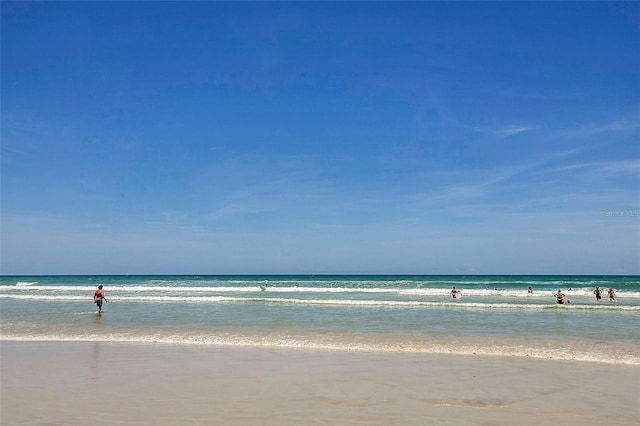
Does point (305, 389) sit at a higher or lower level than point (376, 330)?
higher

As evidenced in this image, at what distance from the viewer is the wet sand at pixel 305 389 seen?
661 cm

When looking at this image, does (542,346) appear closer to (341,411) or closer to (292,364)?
(292,364)

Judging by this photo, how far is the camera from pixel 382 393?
7844mm

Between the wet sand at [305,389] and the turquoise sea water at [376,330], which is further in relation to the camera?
the turquoise sea water at [376,330]

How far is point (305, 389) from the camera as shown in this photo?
26.5ft

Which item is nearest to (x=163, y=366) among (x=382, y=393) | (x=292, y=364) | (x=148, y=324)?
(x=292, y=364)

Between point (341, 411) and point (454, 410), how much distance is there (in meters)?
1.82

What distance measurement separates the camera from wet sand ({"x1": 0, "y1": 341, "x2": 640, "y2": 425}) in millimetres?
6609

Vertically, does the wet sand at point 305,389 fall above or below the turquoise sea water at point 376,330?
above

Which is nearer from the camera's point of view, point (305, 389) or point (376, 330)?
point (305, 389)

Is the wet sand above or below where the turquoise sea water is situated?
above

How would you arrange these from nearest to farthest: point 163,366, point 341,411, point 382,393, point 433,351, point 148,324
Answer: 1. point 341,411
2. point 382,393
3. point 163,366
4. point 433,351
5. point 148,324

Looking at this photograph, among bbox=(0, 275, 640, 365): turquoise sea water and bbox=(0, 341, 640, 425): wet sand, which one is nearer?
bbox=(0, 341, 640, 425): wet sand

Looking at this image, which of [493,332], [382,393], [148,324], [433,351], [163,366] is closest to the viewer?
[382,393]
